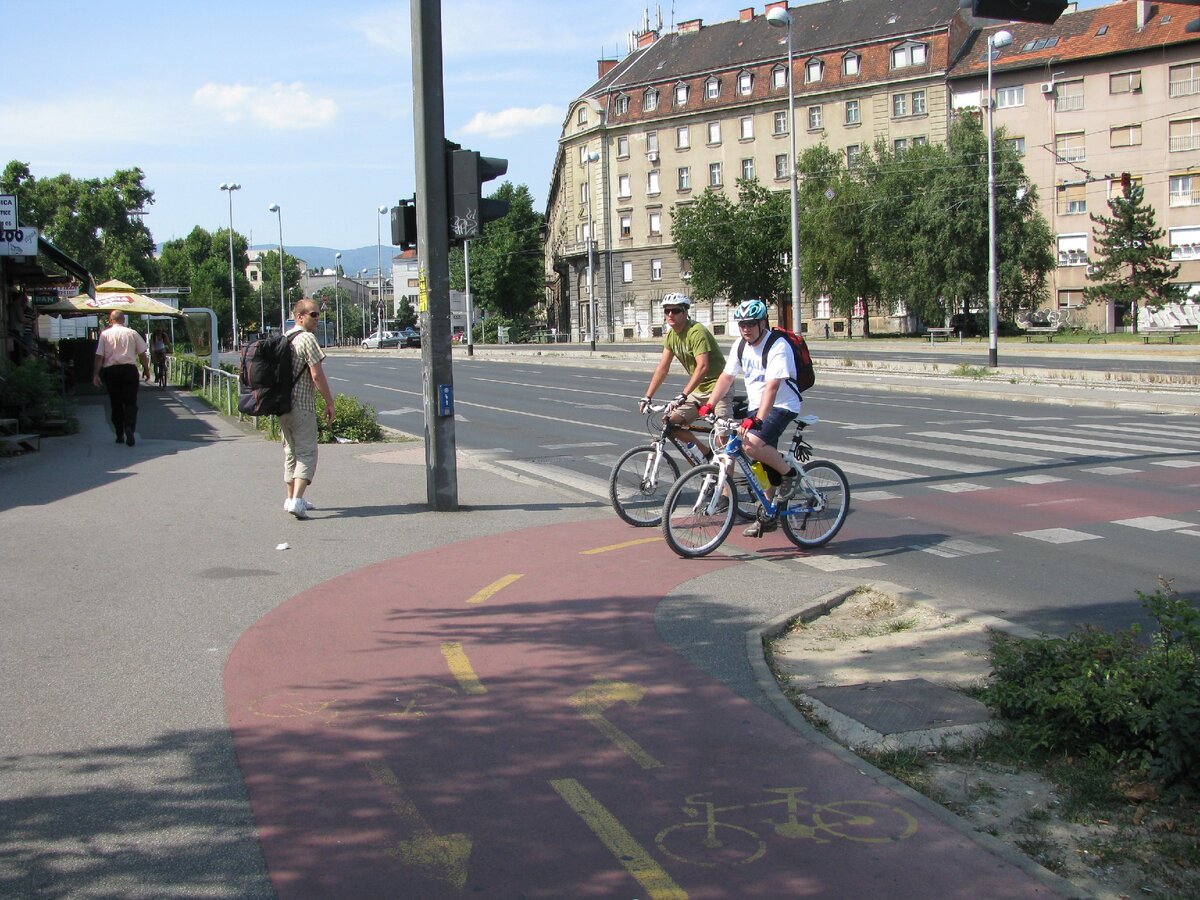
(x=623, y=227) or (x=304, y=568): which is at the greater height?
(x=623, y=227)

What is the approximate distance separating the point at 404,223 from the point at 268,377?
1.77 m

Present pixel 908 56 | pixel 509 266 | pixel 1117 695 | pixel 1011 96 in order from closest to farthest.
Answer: pixel 1117 695 < pixel 1011 96 < pixel 908 56 < pixel 509 266

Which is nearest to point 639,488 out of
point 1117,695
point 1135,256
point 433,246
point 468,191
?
point 433,246

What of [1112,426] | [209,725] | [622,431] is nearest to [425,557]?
[209,725]

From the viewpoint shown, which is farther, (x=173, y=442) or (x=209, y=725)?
(x=173, y=442)

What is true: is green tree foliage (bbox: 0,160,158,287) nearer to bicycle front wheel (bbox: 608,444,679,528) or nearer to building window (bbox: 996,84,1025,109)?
building window (bbox: 996,84,1025,109)

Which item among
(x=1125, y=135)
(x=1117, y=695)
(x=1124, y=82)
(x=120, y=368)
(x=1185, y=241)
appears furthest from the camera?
(x=1125, y=135)

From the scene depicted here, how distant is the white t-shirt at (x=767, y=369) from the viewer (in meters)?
8.22

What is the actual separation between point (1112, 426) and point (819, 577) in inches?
492

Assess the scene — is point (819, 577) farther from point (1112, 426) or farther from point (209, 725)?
point (1112, 426)

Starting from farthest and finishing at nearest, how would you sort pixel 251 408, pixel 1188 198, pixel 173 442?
pixel 1188 198 < pixel 173 442 < pixel 251 408

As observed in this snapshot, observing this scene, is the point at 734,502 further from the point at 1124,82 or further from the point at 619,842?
the point at 1124,82

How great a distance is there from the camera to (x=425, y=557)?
8.41 metres

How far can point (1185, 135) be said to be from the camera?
6425cm
